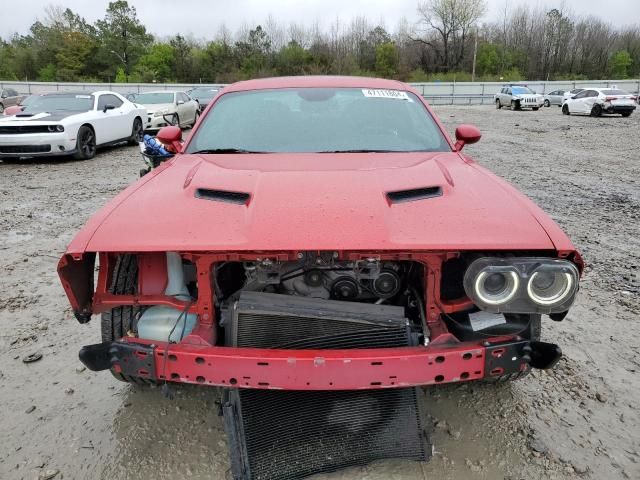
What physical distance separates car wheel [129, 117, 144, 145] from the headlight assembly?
1153 cm

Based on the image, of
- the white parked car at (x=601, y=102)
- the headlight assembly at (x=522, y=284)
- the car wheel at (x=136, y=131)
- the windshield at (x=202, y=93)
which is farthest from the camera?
the white parked car at (x=601, y=102)

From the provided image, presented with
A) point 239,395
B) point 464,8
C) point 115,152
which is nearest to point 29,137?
point 115,152

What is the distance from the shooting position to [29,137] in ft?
29.6

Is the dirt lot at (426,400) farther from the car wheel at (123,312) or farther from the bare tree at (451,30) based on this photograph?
the bare tree at (451,30)

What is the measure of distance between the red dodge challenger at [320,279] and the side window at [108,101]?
366 inches

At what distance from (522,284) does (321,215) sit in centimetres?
75

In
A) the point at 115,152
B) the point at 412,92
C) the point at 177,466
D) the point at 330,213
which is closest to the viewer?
the point at 330,213

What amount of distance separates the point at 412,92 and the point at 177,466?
2.74m

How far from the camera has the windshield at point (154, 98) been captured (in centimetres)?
1512

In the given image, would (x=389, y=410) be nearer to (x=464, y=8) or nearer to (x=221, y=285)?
(x=221, y=285)

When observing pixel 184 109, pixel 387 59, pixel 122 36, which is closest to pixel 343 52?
pixel 387 59

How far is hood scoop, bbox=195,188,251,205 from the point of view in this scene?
202cm

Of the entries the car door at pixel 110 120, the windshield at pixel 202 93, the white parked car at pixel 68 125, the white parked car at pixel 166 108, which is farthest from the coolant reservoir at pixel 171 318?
the windshield at pixel 202 93

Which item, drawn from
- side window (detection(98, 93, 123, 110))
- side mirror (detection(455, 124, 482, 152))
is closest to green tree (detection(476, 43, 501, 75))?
side window (detection(98, 93, 123, 110))
